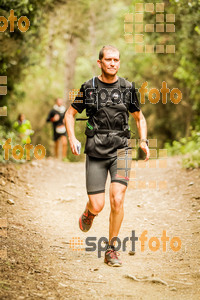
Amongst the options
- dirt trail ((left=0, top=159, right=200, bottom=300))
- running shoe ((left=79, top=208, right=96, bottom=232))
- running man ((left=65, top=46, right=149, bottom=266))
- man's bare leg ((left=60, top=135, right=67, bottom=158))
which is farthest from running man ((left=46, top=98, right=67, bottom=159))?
running man ((left=65, top=46, right=149, bottom=266))

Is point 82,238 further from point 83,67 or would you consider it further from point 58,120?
point 83,67

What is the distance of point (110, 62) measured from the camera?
510 cm

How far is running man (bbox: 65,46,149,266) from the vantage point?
16.8 feet

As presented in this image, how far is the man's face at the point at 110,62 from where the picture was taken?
5.07 meters

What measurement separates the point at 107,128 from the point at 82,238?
206 cm

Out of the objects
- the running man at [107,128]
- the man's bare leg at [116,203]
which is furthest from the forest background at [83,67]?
the man's bare leg at [116,203]

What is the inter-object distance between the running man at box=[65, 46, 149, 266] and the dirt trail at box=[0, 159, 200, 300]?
1.71 feet

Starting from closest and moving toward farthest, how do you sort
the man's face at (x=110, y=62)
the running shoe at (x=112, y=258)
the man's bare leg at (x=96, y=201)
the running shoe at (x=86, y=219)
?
the man's face at (x=110, y=62), the running shoe at (x=112, y=258), the man's bare leg at (x=96, y=201), the running shoe at (x=86, y=219)
